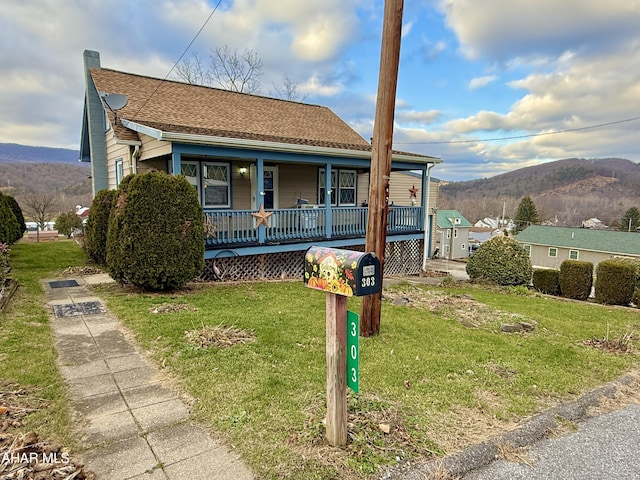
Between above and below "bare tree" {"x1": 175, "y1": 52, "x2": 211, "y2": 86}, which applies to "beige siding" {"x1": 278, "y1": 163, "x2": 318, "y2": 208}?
below

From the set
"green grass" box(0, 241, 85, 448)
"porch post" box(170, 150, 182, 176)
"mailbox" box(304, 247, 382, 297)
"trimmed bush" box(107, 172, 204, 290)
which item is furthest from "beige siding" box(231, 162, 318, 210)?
"mailbox" box(304, 247, 382, 297)

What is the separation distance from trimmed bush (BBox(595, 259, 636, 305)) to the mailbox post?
428 inches

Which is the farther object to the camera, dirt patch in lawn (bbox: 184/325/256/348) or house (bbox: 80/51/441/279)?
house (bbox: 80/51/441/279)

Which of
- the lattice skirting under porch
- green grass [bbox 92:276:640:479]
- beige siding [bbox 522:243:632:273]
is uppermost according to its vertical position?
the lattice skirting under porch

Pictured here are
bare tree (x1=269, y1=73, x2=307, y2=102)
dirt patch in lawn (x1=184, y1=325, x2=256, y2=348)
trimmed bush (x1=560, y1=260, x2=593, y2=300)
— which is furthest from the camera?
bare tree (x1=269, y1=73, x2=307, y2=102)

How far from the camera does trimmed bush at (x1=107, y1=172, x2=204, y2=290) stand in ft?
22.4

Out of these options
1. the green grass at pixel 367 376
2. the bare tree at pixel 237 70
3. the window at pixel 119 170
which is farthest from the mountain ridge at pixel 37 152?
the green grass at pixel 367 376

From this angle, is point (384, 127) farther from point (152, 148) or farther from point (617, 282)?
point (617, 282)

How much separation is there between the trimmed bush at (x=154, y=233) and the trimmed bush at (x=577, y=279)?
10973 millimetres

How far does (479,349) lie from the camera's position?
496cm

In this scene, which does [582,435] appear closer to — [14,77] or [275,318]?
[275,318]

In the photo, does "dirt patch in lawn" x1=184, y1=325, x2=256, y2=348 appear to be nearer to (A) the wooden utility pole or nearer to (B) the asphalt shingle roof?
(A) the wooden utility pole

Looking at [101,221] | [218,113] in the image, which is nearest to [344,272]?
[101,221]

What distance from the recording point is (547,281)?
12031 millimetres
